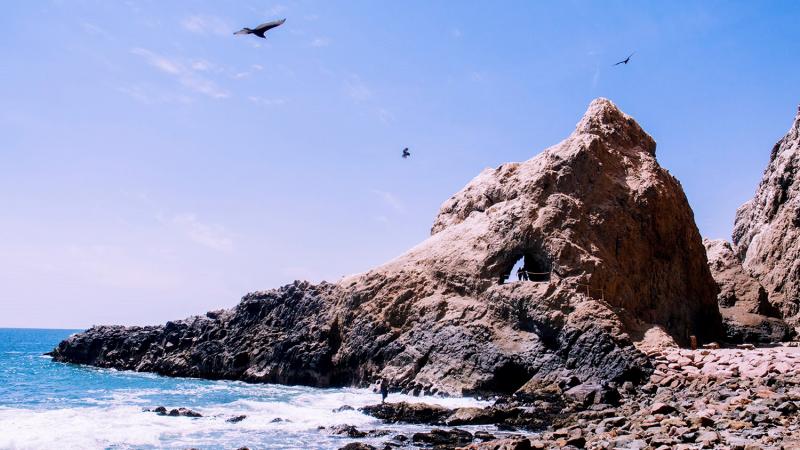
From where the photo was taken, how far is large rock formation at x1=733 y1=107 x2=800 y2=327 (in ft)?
149

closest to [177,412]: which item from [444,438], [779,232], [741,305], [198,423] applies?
[198,423]

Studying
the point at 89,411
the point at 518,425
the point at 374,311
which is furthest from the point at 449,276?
the point at 89,411

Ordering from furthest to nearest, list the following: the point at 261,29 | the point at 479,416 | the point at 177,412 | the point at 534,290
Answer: the point at 534,290, the point at 177,412, the point at 479,416, the point at 261,29

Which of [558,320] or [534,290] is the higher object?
[534,290]

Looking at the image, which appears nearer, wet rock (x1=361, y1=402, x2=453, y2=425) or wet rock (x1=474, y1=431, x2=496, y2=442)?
wet rock (x1=474, y1=431, x2=496, y2=442)

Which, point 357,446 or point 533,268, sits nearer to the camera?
point 357,446

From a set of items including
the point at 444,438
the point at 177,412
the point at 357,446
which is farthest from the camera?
the point at 177,412

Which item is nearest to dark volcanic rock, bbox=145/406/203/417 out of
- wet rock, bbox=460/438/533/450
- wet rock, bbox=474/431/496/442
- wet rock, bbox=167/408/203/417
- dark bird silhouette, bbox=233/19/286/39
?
wet rock, bbox=167/408/203/417

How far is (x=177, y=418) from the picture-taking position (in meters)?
Answer: 24.2

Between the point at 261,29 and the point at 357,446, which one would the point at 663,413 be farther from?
the point at 261,29

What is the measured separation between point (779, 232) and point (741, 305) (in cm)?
918

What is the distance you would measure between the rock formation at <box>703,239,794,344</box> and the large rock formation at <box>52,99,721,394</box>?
5171 mm

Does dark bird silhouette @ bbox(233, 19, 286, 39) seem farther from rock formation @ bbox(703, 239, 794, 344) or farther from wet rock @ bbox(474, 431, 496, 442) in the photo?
rock formation @ bbox(703, 239, 794, 344)

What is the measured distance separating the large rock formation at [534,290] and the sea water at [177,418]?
2.25 m
